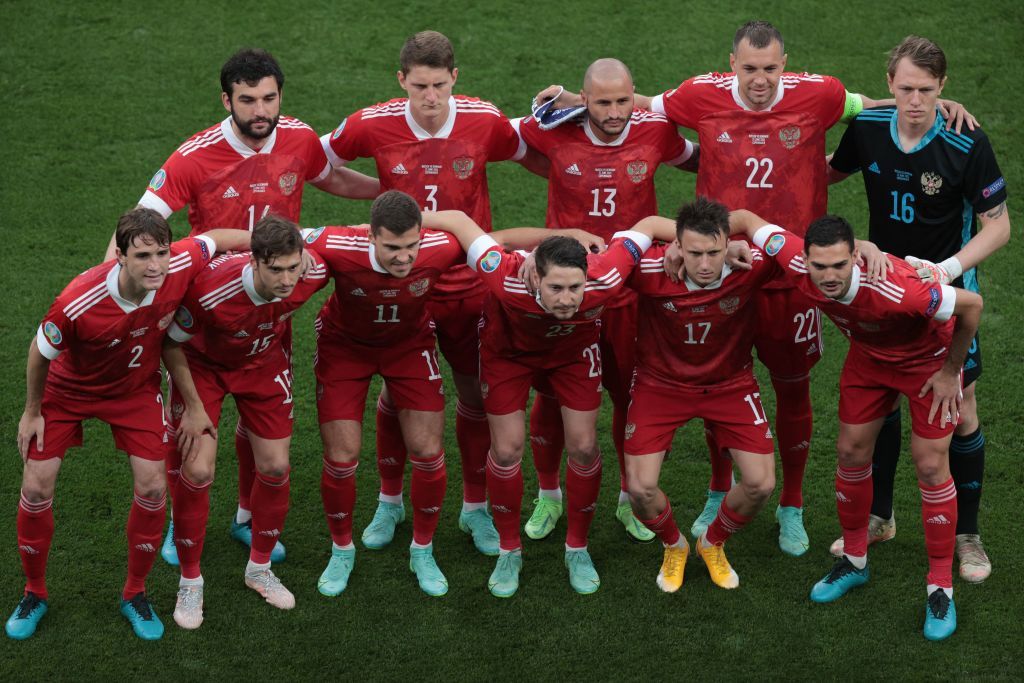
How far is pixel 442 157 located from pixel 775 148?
1.80m

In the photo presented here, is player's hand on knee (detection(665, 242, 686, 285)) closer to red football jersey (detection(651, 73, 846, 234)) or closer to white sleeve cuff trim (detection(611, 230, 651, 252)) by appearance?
white sleeve cuff trim (detection(611, 230, 651, 252))

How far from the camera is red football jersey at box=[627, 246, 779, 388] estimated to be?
710cm

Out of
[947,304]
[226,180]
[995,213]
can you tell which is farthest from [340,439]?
[995,213]

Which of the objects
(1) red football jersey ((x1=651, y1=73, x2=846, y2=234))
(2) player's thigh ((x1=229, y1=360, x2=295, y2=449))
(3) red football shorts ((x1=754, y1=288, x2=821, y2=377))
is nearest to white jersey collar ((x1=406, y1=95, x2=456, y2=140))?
(1) red football jersey ((x1=651, y1=73, x2=846, y2=234))

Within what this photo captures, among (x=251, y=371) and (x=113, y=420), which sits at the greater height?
(x=251, y=371)

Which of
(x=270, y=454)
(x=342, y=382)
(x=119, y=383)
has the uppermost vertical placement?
(x=119, y=383)

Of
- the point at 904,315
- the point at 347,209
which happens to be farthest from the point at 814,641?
the point at 347,209

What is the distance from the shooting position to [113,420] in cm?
698

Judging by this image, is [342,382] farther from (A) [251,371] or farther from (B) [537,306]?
(B) [537,306]

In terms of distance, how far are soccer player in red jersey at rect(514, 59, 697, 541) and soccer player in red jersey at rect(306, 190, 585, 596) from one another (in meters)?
0.37

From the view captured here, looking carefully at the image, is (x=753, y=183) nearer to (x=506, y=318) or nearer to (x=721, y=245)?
(x=721, y=245)

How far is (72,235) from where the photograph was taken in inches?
419

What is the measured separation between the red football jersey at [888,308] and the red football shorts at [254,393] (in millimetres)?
2552

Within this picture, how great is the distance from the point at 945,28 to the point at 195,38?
6709 millimetres
